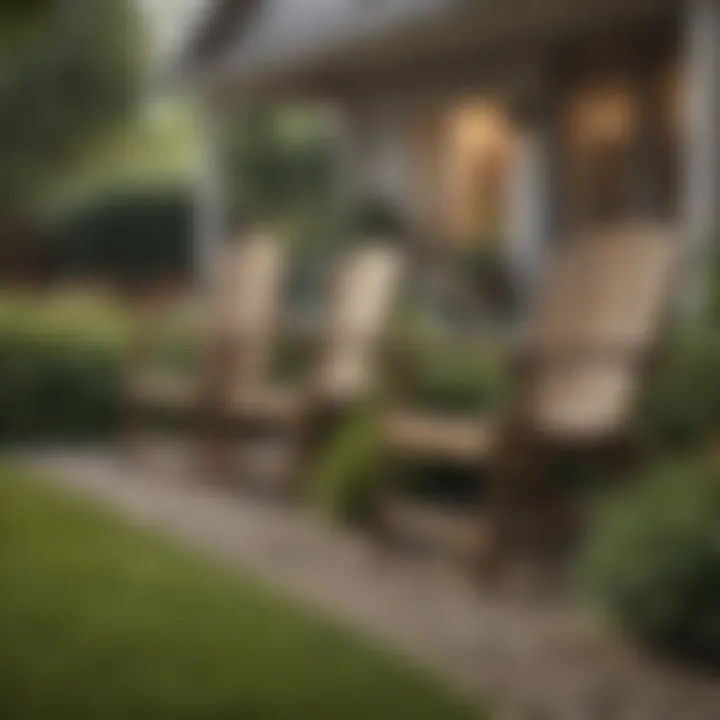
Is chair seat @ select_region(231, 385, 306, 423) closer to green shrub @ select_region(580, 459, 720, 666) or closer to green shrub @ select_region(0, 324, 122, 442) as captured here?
green shrub @ select_region(0, 324, 122, 442)

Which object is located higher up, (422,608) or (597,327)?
(597,327)

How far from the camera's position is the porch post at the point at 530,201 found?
1.92 metres

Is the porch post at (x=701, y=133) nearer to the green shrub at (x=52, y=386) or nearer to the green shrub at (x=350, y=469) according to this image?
the green shrub at (x=350, y=469)

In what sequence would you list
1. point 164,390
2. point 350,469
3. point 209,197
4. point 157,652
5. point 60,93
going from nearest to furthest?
point 157,652 < point 60,93 < point 209,197 < point 164,390 < point 350,469

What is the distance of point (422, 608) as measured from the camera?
70.2 inches

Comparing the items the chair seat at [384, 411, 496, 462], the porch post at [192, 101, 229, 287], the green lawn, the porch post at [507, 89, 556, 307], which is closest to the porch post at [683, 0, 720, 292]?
the porch post at [507, 89, 556, 307]

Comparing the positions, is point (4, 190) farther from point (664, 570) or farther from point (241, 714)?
point (664, 570)

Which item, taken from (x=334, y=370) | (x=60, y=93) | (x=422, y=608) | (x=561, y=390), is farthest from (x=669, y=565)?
(x=60, y=93)

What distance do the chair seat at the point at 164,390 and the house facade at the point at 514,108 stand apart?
0.23 metres

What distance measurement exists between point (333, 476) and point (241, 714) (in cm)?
103

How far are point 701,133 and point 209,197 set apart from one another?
0.73 meters

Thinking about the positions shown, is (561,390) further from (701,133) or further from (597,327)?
(701,133)

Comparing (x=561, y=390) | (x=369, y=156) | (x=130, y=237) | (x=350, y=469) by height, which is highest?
(x=369, y=156)

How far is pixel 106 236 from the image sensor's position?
1.64m
